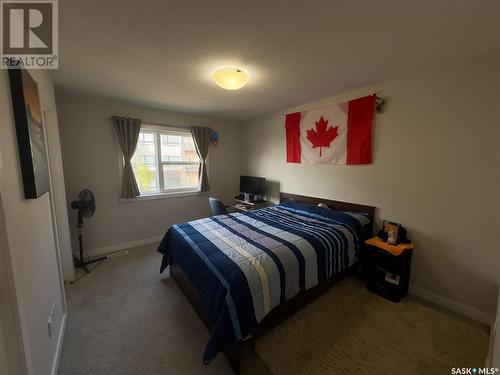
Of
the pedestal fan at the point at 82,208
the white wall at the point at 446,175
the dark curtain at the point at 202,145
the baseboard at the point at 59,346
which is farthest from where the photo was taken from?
the dark curtain at the point at 202,145

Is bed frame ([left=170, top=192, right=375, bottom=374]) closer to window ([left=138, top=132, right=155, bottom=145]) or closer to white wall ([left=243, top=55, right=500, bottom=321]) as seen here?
white wall ([left=243, top=55, right=500, bottom=321])

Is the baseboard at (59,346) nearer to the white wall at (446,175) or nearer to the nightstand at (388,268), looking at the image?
the nightstand at (388,268)

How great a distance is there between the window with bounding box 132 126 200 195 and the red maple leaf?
7.45 feet

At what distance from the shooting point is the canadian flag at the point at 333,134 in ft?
8.16

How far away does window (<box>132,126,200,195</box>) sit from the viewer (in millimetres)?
3466

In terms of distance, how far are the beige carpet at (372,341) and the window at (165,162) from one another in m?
3.01

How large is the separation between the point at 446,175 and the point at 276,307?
6.81 ft

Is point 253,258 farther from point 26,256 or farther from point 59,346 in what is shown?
point 59,346

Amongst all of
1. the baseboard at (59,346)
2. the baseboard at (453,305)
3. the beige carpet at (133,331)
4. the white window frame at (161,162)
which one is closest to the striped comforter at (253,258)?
the beige carpet at (133,331)

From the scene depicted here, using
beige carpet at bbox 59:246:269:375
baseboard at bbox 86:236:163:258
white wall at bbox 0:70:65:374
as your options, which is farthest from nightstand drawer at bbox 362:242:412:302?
baseboard at bbox 86:236:163:258

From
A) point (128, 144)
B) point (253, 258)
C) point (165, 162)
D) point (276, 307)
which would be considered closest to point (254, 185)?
point (165, 162)

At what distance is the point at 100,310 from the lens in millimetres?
1949

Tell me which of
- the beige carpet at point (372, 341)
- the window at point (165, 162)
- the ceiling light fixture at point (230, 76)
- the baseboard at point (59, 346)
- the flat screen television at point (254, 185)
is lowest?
the beige carpet at point (372, 341)

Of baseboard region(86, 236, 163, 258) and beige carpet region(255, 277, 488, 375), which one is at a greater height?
baseboard region(86, 236, 163, 258)
